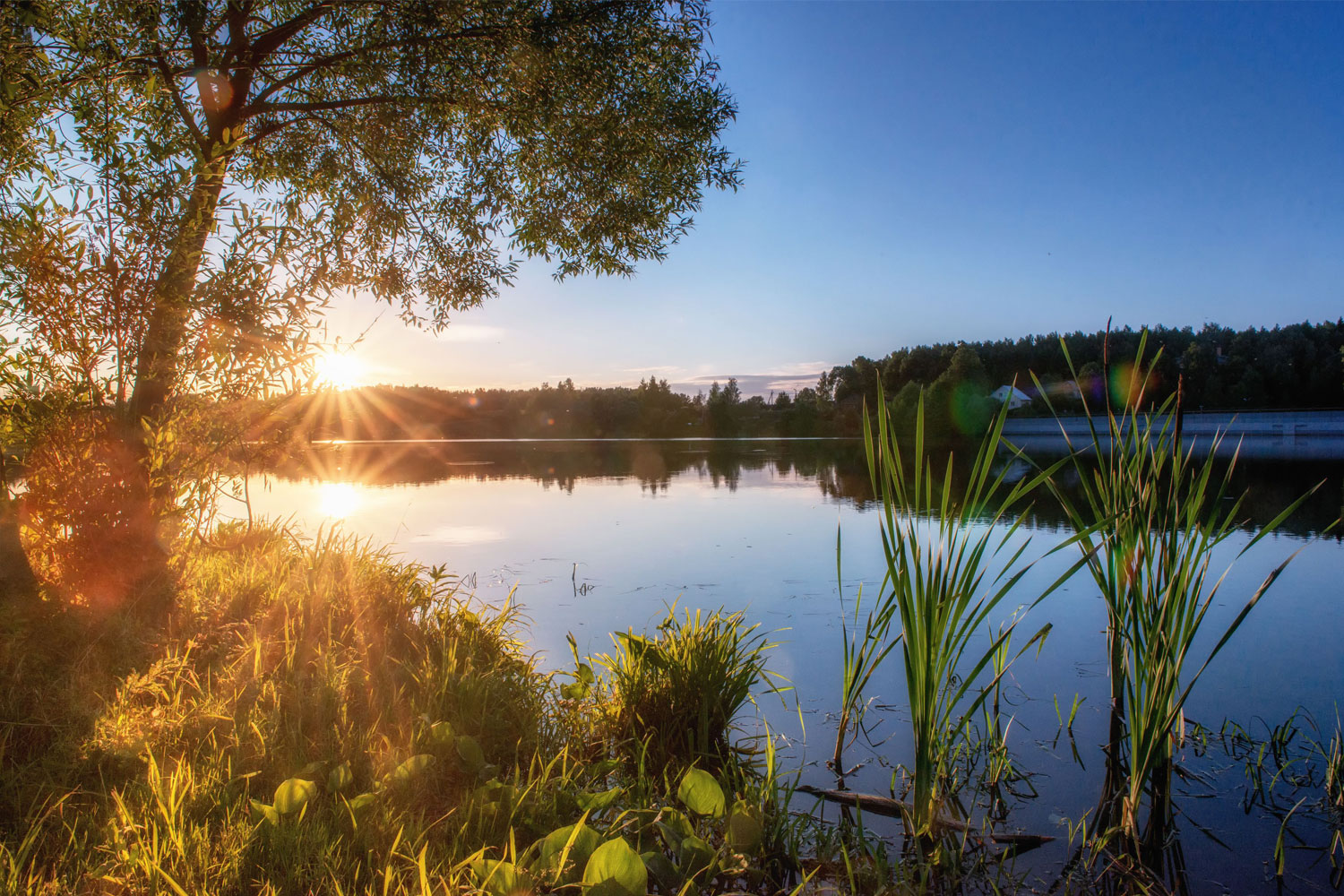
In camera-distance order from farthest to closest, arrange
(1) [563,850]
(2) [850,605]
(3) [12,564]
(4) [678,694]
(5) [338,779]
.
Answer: (2) [850,605]
(4) [678,694]
(3) [12,564]
(5) [338,779]
(1) [563,850]

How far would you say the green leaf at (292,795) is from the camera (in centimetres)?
213

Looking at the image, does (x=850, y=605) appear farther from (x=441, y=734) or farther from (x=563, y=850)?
(x=563, y=850)

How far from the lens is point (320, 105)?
6086 mm

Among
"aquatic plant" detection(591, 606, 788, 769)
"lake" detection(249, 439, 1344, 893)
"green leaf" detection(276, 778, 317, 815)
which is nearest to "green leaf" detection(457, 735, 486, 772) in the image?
"green leaf" detection(276, 778, 317, 815)

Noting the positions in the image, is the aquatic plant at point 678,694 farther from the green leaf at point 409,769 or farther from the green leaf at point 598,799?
the green leaf at point 409,769

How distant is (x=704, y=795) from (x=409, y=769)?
3.37ft

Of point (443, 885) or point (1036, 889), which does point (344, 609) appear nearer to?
point (443, 885)

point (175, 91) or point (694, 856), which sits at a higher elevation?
point (175, 91)

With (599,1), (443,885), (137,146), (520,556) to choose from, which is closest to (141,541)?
(137,146)

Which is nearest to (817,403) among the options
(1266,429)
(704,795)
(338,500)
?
(1266,429)

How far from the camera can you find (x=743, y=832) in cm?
229

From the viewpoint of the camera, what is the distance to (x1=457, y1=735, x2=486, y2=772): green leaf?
277 centimetres

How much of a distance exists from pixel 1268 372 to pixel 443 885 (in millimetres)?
81493

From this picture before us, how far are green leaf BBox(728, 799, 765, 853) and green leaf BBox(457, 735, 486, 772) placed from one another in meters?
1.05
